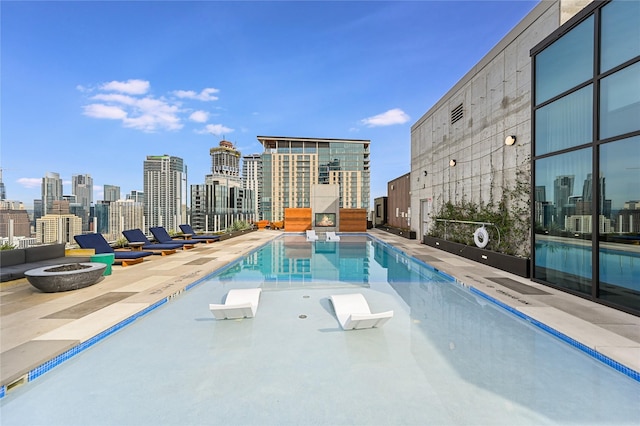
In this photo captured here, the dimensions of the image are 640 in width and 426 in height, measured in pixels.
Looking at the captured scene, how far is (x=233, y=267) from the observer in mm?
8266

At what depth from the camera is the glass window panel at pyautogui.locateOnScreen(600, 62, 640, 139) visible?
13.6 ft

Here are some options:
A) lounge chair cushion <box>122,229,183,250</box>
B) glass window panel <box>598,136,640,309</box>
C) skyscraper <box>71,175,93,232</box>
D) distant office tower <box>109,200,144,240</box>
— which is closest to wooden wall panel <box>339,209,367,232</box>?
lounge chair cushion <box>122,229,183,250</box>

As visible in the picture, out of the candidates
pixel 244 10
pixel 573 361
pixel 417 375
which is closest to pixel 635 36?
pixel 573 361

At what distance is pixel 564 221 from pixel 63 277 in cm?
999

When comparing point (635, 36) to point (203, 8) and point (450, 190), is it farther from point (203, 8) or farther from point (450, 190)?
point (203, 8)

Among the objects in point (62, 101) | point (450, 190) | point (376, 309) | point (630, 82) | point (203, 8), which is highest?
point (203, 8)

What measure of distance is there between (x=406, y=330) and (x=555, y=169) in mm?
4881

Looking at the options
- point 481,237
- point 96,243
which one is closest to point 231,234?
point 96,243

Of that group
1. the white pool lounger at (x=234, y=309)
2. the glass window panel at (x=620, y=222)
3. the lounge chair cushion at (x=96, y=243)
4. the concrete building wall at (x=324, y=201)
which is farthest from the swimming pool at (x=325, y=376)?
the concrete building wall at (x=324, y=201)

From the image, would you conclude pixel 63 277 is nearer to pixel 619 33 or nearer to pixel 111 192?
pixel 619 33

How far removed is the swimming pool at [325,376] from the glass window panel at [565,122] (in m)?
3.72

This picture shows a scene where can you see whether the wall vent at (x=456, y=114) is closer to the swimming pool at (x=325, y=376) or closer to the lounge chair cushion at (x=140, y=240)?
the swimming pool at (x=325, y=376)

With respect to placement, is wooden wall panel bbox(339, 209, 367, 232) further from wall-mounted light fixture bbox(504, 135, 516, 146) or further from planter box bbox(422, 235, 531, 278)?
wall-mounted light fixture bbox(504, 135, 516, 146)

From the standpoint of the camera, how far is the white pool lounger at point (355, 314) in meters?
3.79
